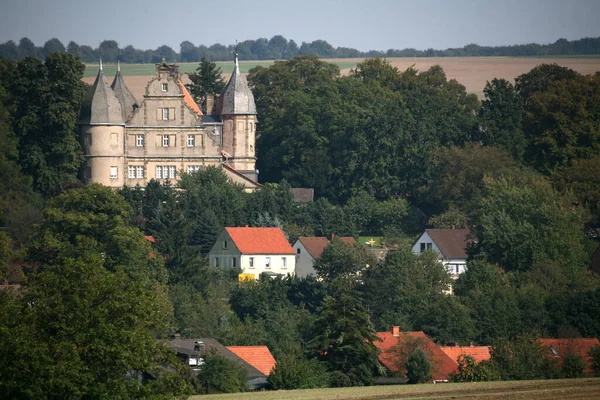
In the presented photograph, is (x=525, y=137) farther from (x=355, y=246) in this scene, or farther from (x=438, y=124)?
(x=355, y=246)

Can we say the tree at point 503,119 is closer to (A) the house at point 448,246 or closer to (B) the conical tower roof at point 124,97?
(A) the house at point 448,246

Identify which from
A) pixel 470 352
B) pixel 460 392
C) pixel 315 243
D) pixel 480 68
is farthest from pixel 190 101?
pixel 460 392

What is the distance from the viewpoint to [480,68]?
142375mm

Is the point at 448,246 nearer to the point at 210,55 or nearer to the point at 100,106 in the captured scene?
the point at 100,106

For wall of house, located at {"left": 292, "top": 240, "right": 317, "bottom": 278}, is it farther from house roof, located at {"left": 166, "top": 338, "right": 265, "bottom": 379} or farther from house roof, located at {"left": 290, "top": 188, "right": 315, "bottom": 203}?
house roof, located at {"left": 166, "top": 338, "right": 265, "bottom": 379}

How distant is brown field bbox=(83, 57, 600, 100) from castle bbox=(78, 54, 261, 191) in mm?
7936

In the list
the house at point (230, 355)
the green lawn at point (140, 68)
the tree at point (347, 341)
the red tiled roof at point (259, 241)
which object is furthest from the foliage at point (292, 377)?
the green lawn at point (140, 68)

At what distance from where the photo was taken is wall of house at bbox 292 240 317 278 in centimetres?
10156

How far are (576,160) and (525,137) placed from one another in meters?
6.41

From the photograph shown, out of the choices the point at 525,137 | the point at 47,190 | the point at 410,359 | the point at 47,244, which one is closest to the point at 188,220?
the point at 47,190

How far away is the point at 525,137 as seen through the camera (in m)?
115

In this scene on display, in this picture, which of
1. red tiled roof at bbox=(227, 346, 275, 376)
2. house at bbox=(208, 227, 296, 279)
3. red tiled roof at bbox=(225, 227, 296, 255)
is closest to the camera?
red tiled roof at bbox=(227, 346, 275, 376)

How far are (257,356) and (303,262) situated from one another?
2795 cm

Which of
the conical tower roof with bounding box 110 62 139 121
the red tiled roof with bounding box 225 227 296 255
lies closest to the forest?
the red tiled roof with bounding box 225 227 296 255
